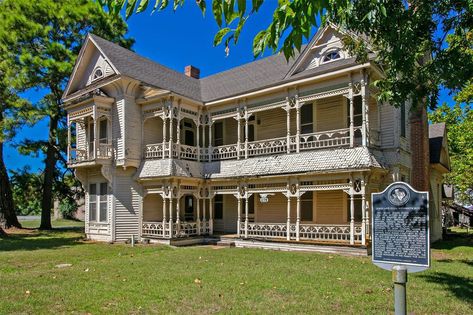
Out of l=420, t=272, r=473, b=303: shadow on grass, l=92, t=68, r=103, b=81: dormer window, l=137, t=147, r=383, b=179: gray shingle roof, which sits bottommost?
l=420, t=272, r=473, b=303: shadow on grass

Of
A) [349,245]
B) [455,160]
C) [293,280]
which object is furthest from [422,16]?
[455,160]

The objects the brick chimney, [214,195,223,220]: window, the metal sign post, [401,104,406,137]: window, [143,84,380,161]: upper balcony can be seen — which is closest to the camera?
the metal sign post

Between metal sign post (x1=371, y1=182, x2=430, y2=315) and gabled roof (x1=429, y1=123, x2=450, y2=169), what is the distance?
17.7 metres

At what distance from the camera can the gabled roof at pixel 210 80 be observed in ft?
65.1

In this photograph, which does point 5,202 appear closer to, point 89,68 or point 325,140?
point 89,68

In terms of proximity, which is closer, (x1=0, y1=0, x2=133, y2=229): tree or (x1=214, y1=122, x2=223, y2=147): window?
(x1=214, y1=122, x2=223, y2=147): window

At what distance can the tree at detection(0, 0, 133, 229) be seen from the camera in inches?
982

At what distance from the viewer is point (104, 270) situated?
451 inches

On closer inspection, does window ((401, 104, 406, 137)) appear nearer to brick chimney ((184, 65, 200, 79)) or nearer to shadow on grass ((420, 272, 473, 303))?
shadow on grass ((420, 272, 473, 303))

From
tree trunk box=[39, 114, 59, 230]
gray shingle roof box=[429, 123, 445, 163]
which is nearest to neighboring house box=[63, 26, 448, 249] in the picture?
gray shingle roof box=[429, 123, 445, 163]

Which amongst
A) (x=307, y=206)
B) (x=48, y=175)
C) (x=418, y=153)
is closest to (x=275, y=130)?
(x=307, y=206)

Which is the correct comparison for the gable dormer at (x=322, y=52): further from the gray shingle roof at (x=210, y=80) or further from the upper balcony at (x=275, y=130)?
the upper balcony at (x=275, y=130)

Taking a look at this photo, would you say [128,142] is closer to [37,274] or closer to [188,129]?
[188,129]

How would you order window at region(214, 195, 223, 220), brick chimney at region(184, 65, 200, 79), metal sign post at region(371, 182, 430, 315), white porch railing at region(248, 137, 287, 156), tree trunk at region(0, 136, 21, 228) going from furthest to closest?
brick chimney at region(184, 65, 200, 79) → tree trunk at region(0, 136, 21, 228) → window at region(214, 195, 223, 220) → white porch railing at region(248, 137, 287, 156) → metal sign post at region(371, 182, 430, 315)
